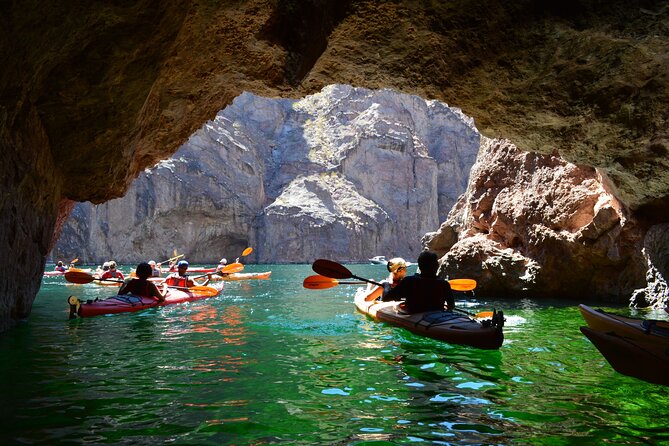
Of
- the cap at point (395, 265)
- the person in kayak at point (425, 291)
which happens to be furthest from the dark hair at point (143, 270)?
the person in kayak at point (425, 291)

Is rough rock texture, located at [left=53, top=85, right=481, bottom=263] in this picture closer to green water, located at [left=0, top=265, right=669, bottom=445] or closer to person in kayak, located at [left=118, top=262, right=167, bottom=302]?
person in kayak, located at [left=118, top=262, right=167, bottom=302]

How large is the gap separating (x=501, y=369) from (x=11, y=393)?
4657mm

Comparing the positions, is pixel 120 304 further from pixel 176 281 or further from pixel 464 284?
pixel 464 284

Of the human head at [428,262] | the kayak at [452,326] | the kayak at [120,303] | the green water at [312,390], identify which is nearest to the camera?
the green water at [312,390]

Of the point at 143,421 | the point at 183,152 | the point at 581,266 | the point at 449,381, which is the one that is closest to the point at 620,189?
the point at 581,266

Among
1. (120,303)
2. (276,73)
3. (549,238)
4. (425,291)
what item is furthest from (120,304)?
(549,238)

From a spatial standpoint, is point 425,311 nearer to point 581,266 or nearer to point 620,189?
point 620,189

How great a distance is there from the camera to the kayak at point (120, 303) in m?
9.19

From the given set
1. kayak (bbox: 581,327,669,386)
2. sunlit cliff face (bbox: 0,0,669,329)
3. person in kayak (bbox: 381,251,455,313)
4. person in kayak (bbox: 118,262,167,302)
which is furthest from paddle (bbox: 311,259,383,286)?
person in kayak (bbox: 118,262,167,302)

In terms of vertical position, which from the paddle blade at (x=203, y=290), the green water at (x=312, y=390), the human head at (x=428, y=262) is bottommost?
the green water at (x=312, y=390)

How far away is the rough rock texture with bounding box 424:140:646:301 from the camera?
38.8ft

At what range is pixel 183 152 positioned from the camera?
53094mm

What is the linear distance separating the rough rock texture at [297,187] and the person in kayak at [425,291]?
48.4m

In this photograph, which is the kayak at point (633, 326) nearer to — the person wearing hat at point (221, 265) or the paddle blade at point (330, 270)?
the paddle blade at point (330, 270)
